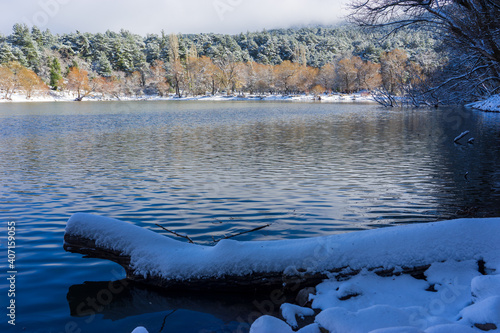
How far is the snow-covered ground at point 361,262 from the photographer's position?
14.8 ft

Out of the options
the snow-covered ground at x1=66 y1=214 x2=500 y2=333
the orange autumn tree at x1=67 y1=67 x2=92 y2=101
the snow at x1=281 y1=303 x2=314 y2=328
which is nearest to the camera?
the snow-covered ground at x1=66 y1=214 x2=500 y2=333

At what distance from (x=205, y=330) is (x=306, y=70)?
120 meters

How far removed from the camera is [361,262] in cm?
540

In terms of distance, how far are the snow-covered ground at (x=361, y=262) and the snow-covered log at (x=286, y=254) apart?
0.05 feet

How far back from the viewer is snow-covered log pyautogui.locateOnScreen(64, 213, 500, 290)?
5.39 metres

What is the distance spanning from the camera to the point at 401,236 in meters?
5.55

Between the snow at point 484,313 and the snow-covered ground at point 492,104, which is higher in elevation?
the snow-covered ground at point 492,104

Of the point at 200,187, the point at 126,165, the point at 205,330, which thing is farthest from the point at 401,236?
the point at 126,165

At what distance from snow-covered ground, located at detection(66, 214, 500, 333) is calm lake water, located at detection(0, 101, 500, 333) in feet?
2.08

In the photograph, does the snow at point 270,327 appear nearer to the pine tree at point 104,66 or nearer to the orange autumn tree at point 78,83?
the orange autumn tree at point 78,83

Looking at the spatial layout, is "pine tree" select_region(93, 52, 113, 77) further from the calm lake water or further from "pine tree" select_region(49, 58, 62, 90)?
the calm lake water

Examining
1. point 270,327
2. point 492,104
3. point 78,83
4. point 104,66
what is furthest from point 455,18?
point 104,66

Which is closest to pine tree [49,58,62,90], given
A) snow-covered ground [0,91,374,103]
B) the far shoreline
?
snow-covered ground [0,91,374,103]

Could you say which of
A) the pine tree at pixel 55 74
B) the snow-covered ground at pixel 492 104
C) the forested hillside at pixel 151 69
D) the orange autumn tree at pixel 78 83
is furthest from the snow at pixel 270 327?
the pine tree at pixel 55 74
